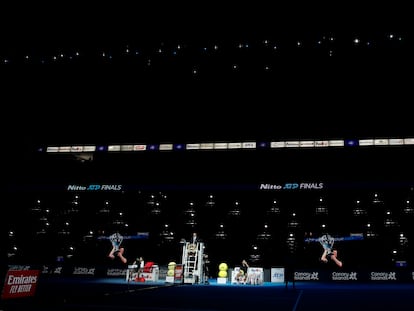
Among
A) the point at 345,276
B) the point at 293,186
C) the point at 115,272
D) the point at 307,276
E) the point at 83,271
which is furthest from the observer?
the point at 293,186

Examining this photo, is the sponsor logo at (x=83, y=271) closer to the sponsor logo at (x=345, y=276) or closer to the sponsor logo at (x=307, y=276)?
the sponsor logo at (x=307, y=276)

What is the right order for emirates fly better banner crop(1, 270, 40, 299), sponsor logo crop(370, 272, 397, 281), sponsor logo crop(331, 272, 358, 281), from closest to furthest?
emirates fly better banner crop(1, 270, 40, 299), sponsor logo crop(331, 272, 358, 281), sponsor logo crop(370, 272, 397, 281)

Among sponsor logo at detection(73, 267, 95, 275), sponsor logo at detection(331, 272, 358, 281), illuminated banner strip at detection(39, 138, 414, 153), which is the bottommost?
sponsor logo at detection(73, 267, 95, 275)

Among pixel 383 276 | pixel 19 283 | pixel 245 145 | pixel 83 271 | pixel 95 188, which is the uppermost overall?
pixel 245 145

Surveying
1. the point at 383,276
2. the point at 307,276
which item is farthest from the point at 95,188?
the point at 383,276

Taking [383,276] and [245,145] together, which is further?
[245,145]

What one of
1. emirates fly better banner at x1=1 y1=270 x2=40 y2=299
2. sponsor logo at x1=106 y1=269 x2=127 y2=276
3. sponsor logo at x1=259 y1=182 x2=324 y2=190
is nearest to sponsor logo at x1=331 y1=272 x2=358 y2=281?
sponsor logo at x1=259 y1=182 x2=324 y2=190

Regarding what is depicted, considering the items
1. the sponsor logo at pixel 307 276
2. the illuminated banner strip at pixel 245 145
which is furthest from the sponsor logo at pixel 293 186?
the sponsor logo at pixel 307 276

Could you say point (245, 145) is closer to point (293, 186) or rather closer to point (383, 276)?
point (293, 186)

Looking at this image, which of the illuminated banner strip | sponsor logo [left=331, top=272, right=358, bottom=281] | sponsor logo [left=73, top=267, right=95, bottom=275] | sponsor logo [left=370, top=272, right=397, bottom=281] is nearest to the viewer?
sponsor logo [left=331, top=272, right=358, bottom=281]

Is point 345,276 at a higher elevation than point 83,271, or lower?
higher

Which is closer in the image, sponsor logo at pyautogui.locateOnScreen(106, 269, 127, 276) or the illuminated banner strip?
sponsor logo at pyautogui.locateOnScreen(106, 269, 127, 276)

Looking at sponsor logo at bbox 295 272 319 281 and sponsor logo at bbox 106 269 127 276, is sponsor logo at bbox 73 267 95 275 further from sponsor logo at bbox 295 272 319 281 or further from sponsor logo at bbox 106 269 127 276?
sponsor logo at bbox 295 272 319 281

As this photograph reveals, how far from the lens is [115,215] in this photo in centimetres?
2497
